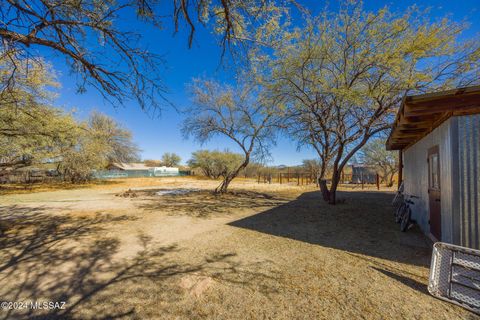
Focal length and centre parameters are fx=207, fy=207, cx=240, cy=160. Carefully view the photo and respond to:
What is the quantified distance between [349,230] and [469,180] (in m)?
2.80

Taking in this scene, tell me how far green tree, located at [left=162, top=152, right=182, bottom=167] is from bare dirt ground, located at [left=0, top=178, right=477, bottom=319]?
59.4m

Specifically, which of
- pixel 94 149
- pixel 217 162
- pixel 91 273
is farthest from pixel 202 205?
pixel 217 162

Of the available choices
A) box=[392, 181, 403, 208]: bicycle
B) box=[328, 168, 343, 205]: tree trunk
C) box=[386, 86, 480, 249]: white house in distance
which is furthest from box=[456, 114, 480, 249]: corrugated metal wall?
box=[392, 181, 403, 208]: bicycle

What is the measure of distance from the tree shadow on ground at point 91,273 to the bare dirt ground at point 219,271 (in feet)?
0.05

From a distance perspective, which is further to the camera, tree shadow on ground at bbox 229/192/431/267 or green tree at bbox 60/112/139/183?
green tree at bbox 60/112/139/183

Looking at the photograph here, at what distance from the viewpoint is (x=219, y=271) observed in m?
3.18

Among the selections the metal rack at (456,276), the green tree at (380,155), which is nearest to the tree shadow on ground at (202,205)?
the metal rack at (456,276)

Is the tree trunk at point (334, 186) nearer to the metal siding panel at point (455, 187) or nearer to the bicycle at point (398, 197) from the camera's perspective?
the bicycle at point (398, 197)

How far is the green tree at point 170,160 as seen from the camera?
6359 centimetres

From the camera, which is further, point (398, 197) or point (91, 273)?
point (398, 197)

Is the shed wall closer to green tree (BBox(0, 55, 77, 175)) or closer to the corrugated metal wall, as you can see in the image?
the corrugated metal wall

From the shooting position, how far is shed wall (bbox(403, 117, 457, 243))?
346cm

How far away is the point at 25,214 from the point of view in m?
7.30

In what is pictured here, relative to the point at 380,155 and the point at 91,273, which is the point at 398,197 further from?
the point at 380,155
